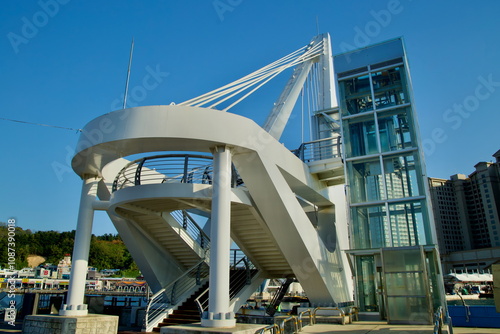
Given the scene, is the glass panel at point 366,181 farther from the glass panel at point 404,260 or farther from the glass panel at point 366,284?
the glass panel at point 404,260

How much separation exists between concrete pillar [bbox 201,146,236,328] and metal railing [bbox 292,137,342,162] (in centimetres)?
692

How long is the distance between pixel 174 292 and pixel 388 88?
13191 millimetres

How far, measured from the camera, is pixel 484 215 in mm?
89688

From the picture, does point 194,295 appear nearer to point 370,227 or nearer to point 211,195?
point 211,195

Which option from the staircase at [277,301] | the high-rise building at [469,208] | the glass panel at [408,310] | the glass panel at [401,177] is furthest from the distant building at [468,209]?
the glass panel at [408,310]

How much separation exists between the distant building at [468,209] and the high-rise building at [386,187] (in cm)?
8117

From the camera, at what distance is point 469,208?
95.1 meters

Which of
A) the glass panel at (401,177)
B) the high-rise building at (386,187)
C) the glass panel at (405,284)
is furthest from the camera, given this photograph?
the glass panel at (401,177)

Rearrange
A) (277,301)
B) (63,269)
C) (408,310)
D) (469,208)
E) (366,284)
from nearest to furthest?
(408,310) < (366,284) < (277,301) < (63,269) < (469,208)

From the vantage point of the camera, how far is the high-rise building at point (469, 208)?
8612 centimetres

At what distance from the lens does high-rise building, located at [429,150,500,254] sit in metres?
86.1

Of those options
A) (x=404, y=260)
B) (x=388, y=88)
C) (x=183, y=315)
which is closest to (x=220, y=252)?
(x=183, y=315)

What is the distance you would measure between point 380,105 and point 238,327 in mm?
12280

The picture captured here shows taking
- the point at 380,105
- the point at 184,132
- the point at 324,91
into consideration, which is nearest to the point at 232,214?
the point at 184,132
